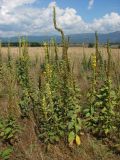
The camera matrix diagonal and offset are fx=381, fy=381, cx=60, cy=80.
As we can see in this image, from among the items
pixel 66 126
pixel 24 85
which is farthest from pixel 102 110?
pixel 24 85

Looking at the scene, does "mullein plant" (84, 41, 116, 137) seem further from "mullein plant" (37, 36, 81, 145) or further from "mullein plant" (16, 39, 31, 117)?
"mullein plant" (16, 39, 31, 117)

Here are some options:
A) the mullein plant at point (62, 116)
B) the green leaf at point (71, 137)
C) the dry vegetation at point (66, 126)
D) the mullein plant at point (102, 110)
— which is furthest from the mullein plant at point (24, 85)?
the green leaf at point (71, 137)

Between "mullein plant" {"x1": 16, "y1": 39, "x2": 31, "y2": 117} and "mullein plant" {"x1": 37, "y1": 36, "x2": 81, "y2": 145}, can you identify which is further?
"mullein plant" {"x1": 16, "y1": 39, "x2": 31, "y2": 117}

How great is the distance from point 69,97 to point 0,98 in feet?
15.0

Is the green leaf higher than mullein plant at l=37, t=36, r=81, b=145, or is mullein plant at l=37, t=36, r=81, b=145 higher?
mullein plant at l=37, t=36, r=81, b=145

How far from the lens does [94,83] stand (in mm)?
8664

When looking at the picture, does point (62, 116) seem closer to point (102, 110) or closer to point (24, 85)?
point (102, 110)

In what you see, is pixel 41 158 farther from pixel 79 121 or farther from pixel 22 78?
pixel 22 78

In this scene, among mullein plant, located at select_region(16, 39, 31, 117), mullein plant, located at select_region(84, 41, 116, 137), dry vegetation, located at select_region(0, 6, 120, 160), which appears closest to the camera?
Answer: dry vegetation, located at select_region(0, 6, 120, 160)

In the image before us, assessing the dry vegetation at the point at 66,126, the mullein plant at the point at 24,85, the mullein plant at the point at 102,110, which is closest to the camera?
the dry vegetation at the point at 66,126

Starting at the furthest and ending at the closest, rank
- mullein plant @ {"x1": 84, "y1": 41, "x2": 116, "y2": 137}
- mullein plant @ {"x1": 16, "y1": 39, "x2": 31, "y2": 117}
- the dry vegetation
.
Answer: mullein plant @ {"x1": 16, "y1": 39, "x2": 31, "y2": 117}
mullein plant @ {"x1": 84, "y1": 41, "x2": 116, "y2": 137}
the dry vegetation

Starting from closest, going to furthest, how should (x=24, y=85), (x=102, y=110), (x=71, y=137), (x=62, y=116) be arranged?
1. (x=71, y=137)
2. (x=62, y=116)
3. (x=102, y=110)
4. (x=24, y=85)

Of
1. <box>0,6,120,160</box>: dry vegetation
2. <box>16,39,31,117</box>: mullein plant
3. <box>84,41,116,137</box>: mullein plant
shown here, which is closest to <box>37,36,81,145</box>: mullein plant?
<box>0,6,120,160</box>: dry vegetation

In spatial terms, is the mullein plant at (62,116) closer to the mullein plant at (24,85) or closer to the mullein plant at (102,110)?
the mullein plant at (102,110)
